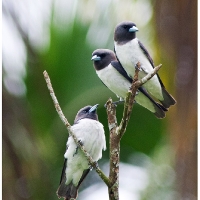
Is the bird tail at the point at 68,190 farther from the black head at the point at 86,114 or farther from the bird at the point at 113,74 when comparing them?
the bird at the point at 113,74

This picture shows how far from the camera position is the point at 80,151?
461 cm

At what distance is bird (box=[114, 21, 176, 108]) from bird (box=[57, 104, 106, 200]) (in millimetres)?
449

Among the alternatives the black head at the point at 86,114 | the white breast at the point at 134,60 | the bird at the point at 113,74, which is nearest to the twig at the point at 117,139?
the white breast at the point at 134,60

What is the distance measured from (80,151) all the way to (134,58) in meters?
0.78

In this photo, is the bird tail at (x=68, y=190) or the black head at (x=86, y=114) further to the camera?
the black head at (x=86, y=114)

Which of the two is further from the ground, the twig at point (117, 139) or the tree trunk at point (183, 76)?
the tree trunk at point (183, 76)

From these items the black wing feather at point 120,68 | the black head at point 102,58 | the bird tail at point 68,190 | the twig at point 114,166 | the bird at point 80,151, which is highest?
the black head at point 102,58

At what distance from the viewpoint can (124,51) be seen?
4.30 m

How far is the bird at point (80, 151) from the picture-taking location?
4.47 m

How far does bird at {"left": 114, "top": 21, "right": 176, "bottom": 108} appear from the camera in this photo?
4.23 metres

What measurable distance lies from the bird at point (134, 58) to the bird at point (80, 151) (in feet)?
1.47

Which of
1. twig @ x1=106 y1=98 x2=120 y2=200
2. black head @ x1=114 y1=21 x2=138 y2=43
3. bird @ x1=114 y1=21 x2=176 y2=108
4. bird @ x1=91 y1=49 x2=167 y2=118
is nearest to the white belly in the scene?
bird @ x1=91 y1=49 x2=167 y2=118

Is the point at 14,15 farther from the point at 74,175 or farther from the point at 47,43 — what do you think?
the point at 74,175

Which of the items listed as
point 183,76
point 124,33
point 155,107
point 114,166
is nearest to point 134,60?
point 124,33
